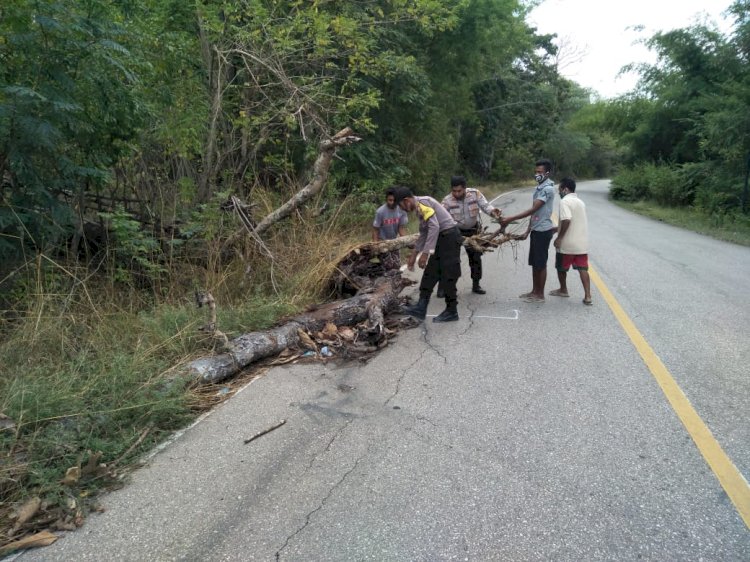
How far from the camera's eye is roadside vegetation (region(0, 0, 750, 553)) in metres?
3.62

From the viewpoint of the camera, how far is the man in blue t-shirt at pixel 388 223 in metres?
7.68

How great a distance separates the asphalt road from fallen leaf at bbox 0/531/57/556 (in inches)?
2.2

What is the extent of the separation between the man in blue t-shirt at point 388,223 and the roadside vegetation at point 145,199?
0.56m

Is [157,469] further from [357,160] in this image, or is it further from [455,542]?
[357,160]

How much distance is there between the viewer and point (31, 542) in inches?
103

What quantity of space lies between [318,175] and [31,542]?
5.46m

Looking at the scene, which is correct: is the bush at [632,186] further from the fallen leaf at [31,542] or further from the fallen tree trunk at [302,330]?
the fallen leaf at [31,542]

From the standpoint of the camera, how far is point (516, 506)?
2.87 m

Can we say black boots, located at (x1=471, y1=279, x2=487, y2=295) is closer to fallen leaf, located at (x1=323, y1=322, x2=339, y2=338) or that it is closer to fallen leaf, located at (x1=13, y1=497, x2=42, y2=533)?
fallen leaf, located at (x1=323, y1=322, x2=339, y2=338)

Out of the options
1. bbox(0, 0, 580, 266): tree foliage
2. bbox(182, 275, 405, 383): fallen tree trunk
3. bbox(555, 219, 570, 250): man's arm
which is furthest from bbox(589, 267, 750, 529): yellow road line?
bbox(0, 0, 580, 266): tree foliage

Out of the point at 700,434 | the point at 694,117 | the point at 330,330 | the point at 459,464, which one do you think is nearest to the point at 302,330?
the point at 330,330

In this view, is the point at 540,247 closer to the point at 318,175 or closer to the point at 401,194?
the point at 401,194

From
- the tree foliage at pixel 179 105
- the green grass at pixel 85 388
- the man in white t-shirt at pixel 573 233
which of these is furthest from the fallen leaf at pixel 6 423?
the man in white t-shirt at pixel 573 233

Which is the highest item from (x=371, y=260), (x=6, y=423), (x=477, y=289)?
(x=371, y=260)
